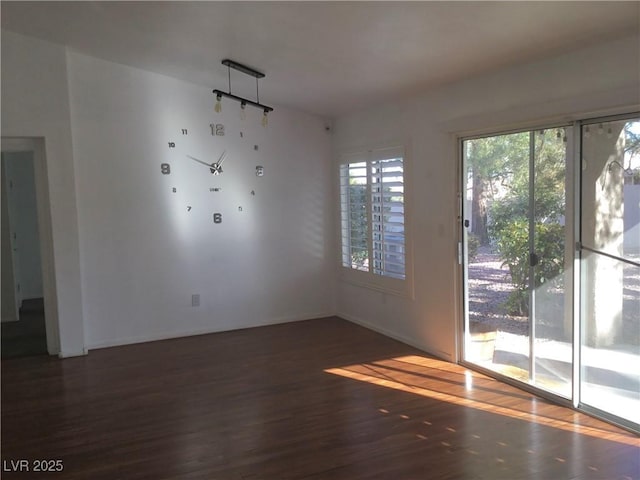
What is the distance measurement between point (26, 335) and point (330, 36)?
4.83 m

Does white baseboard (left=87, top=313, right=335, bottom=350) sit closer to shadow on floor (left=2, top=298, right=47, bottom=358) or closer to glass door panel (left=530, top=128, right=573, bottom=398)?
shadow on floor (left=2, top=298, right=47, bottom=358)

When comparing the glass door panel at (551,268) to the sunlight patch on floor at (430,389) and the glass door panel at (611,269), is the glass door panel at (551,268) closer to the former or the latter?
the glass door panel at (611,269)

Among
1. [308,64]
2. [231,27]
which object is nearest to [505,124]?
[308,64]

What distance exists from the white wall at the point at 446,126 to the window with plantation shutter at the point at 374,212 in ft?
0.61

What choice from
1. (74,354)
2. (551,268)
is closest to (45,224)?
(74,354)

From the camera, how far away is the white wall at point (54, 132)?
487cm

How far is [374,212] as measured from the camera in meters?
5.79

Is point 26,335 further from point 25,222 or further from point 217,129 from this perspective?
point 217,129

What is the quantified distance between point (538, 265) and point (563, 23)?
169cm

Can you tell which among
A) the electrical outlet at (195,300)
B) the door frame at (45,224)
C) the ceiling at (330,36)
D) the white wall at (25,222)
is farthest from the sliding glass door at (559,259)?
the white wall at (25,222)

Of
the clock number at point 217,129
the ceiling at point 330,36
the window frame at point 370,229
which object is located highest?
the ceiling at point 330,36

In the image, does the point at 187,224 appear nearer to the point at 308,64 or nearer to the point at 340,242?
the point at 340,242

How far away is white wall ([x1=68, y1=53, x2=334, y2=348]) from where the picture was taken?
5.38 metres

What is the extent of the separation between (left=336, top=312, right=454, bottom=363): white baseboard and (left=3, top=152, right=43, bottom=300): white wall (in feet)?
15.9
